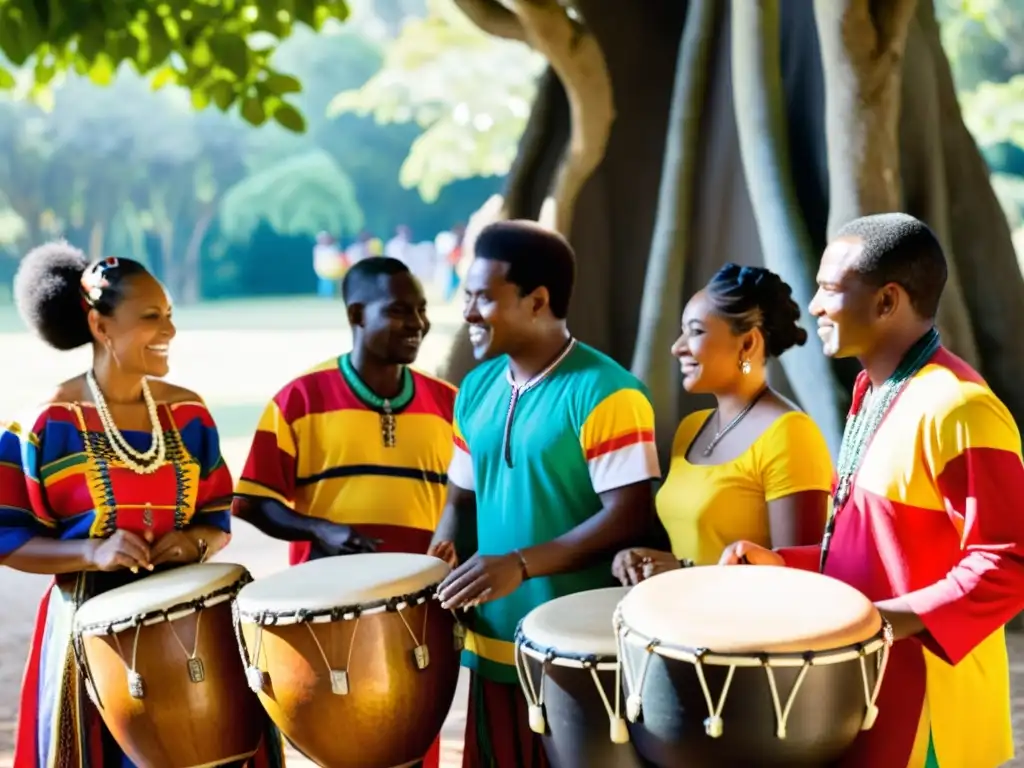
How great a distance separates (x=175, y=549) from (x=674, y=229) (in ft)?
11.0

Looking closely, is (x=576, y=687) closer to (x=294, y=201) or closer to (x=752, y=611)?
(x=752, y=611)

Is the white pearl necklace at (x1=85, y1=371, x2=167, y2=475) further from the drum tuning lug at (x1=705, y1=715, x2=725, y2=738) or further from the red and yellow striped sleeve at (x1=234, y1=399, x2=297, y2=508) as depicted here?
the drum tuning lug at (x1=705, y1=715, x2=725, y2=738)

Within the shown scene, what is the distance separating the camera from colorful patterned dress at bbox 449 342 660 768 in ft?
9.37

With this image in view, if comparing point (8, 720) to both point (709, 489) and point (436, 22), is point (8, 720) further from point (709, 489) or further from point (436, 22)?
point (436, 22)

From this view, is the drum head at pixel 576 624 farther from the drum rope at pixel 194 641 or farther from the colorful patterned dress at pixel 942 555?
the drum rope at pixel 194 641

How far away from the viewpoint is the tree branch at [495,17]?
20.2 ft

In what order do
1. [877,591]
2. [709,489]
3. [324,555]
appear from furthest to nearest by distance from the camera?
1. [324,555]
2. [709,489]
3. [877,591]

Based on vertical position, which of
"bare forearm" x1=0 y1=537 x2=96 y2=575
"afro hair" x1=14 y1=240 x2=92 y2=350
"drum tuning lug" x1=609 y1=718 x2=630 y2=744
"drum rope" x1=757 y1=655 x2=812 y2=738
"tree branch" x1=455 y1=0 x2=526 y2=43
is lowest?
"drum tuning lug" x1=609 y1=718 x2=630 y2=744

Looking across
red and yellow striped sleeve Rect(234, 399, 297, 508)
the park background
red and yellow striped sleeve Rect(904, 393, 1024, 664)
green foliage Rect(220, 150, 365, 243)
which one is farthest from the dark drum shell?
green foliage Rect(220, 150, 365, 243)

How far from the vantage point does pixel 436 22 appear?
65.4 ft

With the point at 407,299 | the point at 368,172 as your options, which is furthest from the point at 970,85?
the point at 407,299

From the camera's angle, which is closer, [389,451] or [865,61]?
[389,451]

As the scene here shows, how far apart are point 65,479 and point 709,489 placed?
5.44 ft

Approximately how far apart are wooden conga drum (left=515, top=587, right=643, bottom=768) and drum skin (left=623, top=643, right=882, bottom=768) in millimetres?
198
